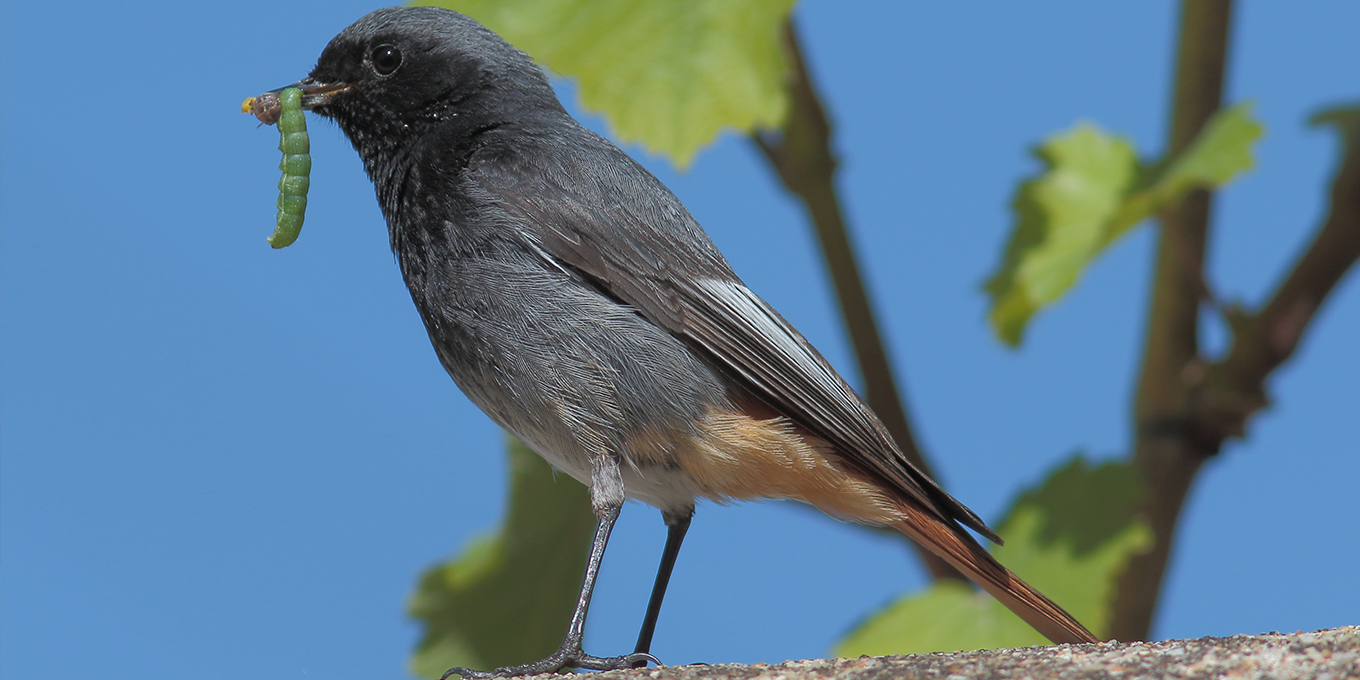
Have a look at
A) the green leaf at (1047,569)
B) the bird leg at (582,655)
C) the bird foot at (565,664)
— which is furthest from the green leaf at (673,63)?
the green leaf at (1047,569)

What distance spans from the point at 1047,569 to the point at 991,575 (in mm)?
845

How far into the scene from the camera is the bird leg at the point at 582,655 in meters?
2.48

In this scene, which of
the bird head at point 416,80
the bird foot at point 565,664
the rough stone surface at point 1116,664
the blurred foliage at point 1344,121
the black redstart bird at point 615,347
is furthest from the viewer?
the blurred foliage at point 1344,121

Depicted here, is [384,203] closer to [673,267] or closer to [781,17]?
[673,267]

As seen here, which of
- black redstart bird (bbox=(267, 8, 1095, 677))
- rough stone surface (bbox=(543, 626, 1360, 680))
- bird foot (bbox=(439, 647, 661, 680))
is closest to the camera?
rough stone surface (bbox=(543, 626, 1360, 680))

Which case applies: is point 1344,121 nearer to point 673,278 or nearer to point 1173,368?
point 1173,368

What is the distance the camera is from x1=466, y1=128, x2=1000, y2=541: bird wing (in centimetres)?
267

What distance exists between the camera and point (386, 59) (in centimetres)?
305

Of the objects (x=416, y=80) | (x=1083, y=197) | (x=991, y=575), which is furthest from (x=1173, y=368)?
(x=416, y=80)

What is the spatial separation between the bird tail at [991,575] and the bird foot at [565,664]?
727 mm

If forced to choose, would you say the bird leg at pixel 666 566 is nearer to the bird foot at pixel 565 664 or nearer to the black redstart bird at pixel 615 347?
the black redstart bird at pixel 615 347

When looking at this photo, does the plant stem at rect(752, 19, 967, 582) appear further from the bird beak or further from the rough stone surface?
the rough stone surface

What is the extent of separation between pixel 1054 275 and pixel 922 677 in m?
1.63

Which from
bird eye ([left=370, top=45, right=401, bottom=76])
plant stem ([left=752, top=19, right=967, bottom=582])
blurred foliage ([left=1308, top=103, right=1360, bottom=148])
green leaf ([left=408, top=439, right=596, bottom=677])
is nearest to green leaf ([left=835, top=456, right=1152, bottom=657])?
plant stem ([left=752, top=19, right=967, bottom=582])
